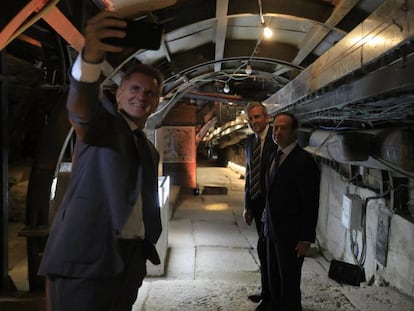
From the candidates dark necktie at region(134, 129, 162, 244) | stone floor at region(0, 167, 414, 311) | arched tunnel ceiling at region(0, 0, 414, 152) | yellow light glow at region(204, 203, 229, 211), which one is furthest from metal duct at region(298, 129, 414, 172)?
yellow light glow at region(204, 203, 229, 211)

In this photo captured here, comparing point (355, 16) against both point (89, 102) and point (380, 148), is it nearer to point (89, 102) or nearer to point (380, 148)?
point (380, 148)

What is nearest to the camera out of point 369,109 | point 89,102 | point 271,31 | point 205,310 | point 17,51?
point 89,102

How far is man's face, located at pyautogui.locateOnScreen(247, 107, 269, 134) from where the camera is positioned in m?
3.07

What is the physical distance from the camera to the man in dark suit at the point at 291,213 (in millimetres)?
2592

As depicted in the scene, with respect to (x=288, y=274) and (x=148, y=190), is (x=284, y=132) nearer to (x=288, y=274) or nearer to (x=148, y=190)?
(x=288, y=274)

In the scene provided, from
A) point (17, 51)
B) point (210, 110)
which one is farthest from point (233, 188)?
point (17, 51)

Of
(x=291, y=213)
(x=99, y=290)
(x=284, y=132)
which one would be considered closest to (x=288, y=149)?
(x=284, y=132)

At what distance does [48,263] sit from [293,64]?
4.75 metres

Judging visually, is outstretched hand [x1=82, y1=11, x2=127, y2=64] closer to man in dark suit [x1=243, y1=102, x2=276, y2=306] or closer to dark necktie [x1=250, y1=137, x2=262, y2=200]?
man in dark suit [x1=243, y1=102, x2=276, y2=306]

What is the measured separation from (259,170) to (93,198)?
6.48 ft

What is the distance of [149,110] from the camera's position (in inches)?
59.6

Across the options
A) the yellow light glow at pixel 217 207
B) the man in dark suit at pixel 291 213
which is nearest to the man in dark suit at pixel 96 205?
the man in dark suit at pixel 291 213

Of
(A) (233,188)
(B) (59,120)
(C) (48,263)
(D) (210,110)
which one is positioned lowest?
(A) (233,188)

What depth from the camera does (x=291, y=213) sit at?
2627 mm
